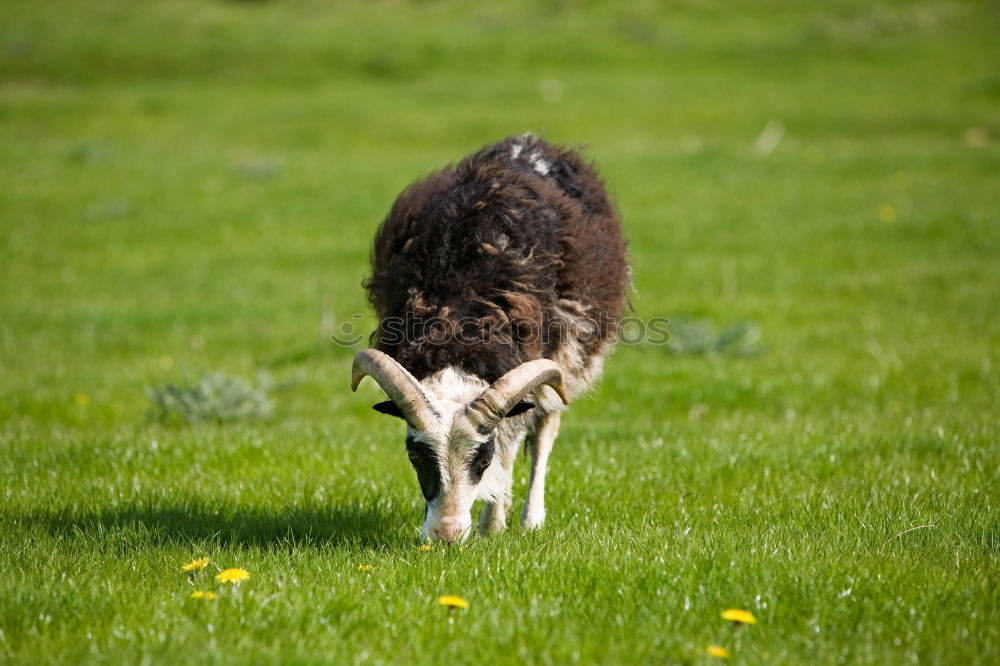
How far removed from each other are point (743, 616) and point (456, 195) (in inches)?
136

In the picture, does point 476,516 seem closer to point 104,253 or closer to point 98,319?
point 98,319

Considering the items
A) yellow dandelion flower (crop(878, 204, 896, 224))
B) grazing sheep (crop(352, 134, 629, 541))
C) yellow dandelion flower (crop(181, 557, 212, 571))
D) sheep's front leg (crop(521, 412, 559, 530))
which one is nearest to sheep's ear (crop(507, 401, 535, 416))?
grazing sheep (crop(352, 134, 629, 541))

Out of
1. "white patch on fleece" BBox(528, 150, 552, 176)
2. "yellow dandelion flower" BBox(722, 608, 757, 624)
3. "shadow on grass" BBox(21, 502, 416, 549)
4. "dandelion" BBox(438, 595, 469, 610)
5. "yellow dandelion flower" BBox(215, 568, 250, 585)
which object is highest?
"white patch on fleece" BBox(528, 150, 552, 176)

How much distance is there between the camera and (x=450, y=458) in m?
5.58

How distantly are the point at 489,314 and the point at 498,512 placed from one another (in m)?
1.42

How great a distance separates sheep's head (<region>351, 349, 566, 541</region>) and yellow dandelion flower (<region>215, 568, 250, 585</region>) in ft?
3.62

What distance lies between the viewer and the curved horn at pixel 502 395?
5559mm

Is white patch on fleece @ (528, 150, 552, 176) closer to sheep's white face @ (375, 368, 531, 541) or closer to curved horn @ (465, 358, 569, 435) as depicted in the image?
curved horn @ (465, 358, 569, 435)

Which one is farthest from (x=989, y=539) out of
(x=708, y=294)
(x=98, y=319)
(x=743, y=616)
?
(x=98, y=319)

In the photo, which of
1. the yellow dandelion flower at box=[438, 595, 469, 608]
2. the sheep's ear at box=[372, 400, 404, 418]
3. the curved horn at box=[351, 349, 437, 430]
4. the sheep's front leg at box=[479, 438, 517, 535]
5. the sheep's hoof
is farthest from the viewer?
the sheep's hoof

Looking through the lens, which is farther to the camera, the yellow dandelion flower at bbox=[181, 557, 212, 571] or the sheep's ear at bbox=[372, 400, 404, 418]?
the sheep's ear at bbox=[372, 400, 404, 418]

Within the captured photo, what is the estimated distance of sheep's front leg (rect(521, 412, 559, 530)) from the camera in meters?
6.69

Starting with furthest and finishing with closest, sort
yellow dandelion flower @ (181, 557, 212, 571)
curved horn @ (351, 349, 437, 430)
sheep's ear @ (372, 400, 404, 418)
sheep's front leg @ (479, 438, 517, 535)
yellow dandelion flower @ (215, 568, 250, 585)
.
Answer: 1. sheep's front leg @ (479, 438, 517, 535)
2. sheep's ear @ (372, 400, 404, 418)
3. curved horn @ (351, 349, 437, 430)
4. yellow dandelion flower @ (181, 557, 212, 571)
5. yellow dandelion flower @ (215, 568, 250, 585)

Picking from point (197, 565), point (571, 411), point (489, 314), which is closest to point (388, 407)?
point (489, 314)
